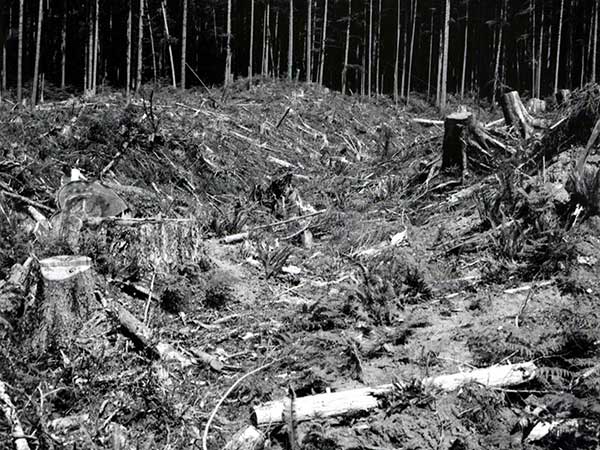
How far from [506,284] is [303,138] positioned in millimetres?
11382

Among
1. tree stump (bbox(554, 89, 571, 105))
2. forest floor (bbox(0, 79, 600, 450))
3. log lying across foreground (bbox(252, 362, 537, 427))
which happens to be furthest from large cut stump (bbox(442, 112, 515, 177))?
log lying across foreground (bbox(252, 362, 537, 427))

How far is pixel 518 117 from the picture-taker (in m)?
9.77

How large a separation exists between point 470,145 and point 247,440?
252 inches

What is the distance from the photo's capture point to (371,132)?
21.0 m

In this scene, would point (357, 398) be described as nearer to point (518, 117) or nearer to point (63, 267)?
point (63, 267)

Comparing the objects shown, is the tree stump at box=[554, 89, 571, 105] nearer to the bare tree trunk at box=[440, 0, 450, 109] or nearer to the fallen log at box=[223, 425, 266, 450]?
the fallen log at box=[223, 425, 266, 450]

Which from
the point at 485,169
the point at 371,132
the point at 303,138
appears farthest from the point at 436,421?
the point at 371,132

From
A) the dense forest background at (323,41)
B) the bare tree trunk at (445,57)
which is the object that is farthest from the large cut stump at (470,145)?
the dense forest background at (323,41)

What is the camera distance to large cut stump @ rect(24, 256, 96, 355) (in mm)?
4988

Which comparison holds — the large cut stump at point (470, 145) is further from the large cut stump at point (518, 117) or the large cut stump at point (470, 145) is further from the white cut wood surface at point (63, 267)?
the white cut wood surface at point (63, 267)

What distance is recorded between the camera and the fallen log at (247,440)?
4.01m

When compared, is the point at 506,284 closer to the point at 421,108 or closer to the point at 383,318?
the point at 383,318

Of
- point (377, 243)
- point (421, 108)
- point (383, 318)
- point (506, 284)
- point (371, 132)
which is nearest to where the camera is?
point (383, 318)

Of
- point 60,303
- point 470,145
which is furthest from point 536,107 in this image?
point 60,303
